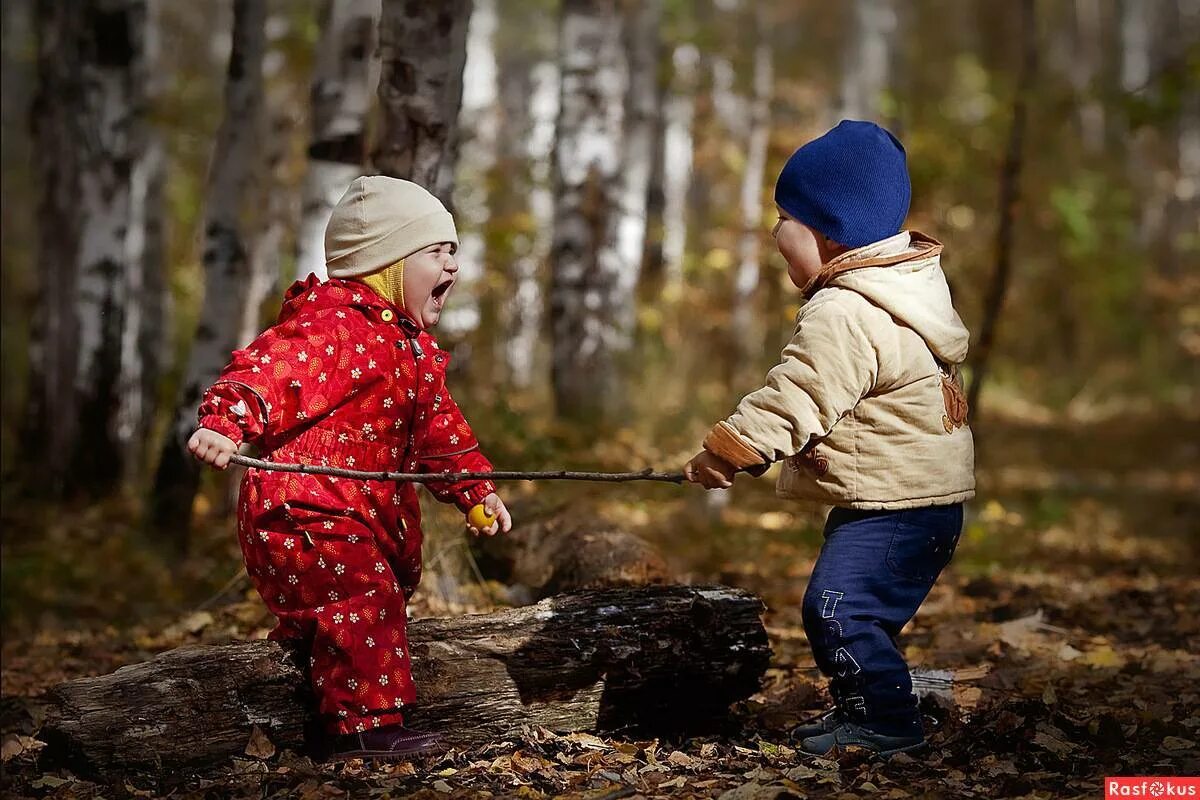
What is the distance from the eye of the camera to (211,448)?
340 cm

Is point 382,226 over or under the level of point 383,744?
over

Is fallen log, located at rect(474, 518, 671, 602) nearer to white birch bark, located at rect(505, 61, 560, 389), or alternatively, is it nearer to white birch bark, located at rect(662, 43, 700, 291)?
white birch bark, located at rect(505, 61, 560, 389)

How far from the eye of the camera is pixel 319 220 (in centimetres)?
686

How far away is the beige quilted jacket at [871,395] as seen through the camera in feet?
12.0

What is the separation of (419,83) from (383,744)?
9.76ft

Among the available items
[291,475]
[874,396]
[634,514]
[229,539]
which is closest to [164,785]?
[291,475]

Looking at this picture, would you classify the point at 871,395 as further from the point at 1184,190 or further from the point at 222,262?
the point at 1184,190

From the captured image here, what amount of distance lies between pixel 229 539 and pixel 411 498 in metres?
3.50

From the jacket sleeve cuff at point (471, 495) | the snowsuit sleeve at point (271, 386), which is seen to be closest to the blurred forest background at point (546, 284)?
the jacket sleeve cuff at point (471, 495)

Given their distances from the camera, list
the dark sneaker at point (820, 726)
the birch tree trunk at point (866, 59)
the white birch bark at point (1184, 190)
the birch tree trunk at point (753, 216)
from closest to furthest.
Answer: the dark sneaker at point (820, 726), the birch tree trunk at point (753, 216), the birch tree trunk at point (866, 59), the white birch bark at point (1184, 190)

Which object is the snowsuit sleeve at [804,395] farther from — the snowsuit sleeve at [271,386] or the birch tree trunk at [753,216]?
the birch tree trunk at [753,216]

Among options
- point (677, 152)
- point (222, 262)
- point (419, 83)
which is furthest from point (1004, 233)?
point (677, 152)

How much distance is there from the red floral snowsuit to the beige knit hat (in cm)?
10

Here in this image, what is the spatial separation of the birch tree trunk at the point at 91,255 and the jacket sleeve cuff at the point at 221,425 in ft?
19.8
